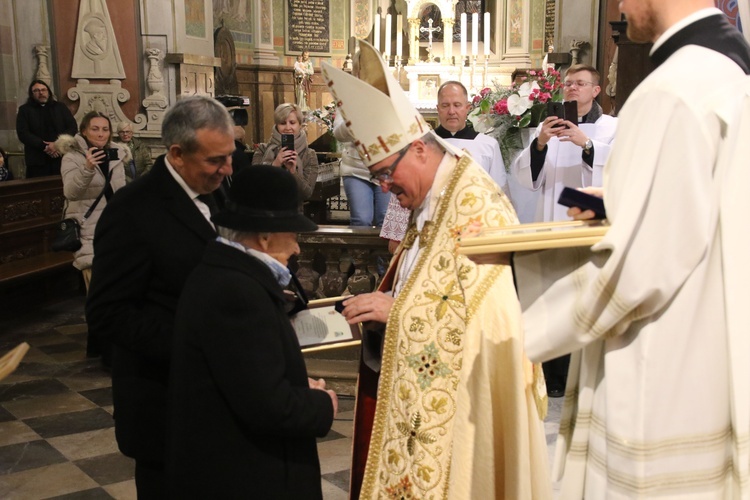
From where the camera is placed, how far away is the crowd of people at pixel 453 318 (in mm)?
1583

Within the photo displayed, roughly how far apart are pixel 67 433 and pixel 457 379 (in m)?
2.85

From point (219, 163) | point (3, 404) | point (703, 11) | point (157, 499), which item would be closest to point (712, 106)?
point (703, 11)

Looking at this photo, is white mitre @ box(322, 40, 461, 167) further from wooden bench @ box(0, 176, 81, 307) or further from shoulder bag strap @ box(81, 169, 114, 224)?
wooden bench @ box(0, 176, 81, 307)

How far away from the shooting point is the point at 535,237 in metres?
1.62

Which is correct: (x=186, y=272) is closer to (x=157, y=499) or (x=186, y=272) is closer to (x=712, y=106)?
(x=157, y=499)

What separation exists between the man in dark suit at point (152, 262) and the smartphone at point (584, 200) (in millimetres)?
1246

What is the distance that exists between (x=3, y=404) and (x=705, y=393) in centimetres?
438

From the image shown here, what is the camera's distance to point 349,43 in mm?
18172

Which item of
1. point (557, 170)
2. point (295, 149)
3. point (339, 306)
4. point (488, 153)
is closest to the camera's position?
point (339, 306)

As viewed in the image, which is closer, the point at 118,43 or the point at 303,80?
the point at 118,43

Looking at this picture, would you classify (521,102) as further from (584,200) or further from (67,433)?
(584,200)

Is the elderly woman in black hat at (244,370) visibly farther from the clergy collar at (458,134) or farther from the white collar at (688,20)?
the clergy collar at (458,134)

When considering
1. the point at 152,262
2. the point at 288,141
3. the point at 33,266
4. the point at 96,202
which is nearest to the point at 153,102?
the point at 33,266

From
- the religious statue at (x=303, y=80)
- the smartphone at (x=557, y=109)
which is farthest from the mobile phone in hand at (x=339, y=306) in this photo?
the religious statue at (x=303, y=80)
